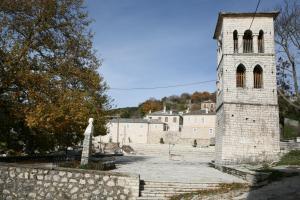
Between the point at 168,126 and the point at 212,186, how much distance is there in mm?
77350

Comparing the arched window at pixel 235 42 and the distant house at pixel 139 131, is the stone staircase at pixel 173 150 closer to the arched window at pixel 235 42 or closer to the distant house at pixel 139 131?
the distant house at pixel 139 131

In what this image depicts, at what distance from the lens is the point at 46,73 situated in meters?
18.6

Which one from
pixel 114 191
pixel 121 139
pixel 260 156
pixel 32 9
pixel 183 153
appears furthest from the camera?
pixel 121 139

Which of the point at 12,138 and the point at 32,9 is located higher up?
the point at 32,9

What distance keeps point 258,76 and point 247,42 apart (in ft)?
8.78

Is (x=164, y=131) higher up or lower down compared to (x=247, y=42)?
lower down

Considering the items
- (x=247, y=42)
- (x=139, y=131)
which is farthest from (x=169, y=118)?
(x=247, y=42)

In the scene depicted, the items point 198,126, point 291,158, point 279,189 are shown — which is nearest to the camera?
point 279,189

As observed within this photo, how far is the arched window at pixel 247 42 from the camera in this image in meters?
26.6

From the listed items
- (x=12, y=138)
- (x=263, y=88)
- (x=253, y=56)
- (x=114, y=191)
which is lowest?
(x=114, y=191)

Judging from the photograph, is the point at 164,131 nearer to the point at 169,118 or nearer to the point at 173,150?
the point at 169,118

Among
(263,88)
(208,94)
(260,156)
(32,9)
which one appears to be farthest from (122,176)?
(208,94)

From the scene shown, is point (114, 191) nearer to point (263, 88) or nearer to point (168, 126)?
point (263, 88)

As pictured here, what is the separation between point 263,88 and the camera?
83.5ft
